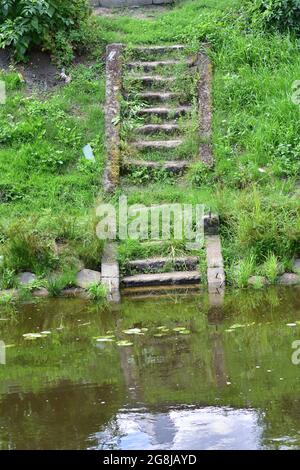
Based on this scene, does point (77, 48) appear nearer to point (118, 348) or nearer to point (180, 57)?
point (180, 57)

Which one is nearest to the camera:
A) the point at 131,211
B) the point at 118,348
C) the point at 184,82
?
the point at 118,348

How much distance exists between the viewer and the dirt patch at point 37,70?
14273mm

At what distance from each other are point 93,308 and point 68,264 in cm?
89

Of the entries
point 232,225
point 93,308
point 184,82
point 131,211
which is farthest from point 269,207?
point 184,82

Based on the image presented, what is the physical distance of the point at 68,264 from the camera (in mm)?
10633

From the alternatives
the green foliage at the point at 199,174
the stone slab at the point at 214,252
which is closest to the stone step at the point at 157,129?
the green foliage at the point at 199,174

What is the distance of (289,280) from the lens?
405 inches

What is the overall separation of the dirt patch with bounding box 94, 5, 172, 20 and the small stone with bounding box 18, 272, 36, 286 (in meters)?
6.88

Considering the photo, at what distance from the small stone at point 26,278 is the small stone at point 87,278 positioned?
50cm

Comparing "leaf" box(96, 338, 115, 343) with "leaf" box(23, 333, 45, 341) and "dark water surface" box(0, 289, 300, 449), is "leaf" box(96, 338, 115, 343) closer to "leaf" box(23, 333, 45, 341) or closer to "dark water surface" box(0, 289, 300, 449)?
"dark water surface" box(0, 289, 300, 449)

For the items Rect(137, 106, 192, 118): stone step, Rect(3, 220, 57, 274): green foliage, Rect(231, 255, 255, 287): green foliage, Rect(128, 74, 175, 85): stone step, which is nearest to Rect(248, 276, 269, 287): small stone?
Rect(231, 255, 255, 287): green foliage

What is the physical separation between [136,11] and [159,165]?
484 cm

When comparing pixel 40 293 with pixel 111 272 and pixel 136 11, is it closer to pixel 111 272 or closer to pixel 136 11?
pixel 111 272

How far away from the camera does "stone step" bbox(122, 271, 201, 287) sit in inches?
411
